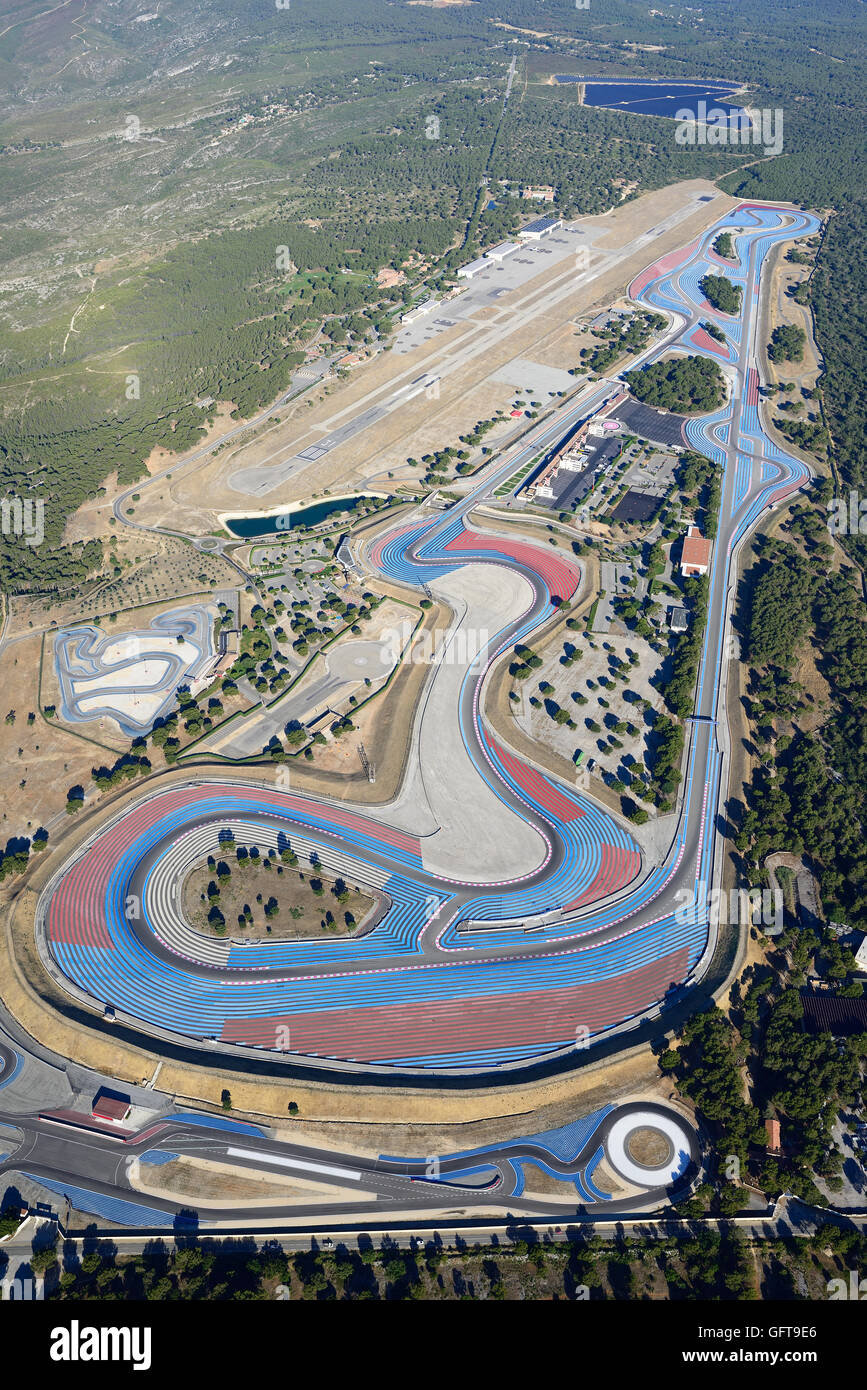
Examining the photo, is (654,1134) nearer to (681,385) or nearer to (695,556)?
(695,556)

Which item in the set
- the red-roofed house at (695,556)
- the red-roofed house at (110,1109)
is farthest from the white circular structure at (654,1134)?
the red-roofed house at (695,556)

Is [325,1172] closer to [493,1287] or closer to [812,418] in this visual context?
[493,1287]

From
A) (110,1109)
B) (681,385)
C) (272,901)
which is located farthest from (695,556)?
(110,1109)

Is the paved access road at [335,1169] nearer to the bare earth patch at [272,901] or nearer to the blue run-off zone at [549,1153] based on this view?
the blue run-off zone at [549,1153]

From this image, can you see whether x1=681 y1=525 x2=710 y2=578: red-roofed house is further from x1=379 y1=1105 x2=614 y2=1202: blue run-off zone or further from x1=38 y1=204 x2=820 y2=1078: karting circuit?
x1=379 y1=1105 x2=614 y2=1202: blue run-off zone

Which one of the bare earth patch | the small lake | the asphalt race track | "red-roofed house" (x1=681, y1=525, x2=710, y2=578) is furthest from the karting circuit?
the small lake

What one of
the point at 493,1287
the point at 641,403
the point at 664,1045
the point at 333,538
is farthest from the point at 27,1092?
the point at 641,403

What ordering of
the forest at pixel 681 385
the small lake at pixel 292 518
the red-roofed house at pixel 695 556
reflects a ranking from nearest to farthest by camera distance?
the red-roofed house at pixel 695 556, the small lake at pixel 292 518, the forest at pixel 681 385
